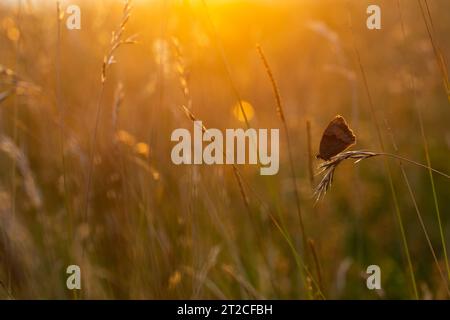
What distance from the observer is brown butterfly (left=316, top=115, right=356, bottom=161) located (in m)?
0.91

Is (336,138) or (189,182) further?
(189,182)

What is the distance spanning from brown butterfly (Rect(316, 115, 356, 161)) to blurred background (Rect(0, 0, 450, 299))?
0.20 metres

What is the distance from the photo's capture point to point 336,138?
3.06 feet

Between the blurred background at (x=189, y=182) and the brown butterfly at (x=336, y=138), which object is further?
the blurred background at (x=189, y=182)

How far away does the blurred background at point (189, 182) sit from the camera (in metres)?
1.55

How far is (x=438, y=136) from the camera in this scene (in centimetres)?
296

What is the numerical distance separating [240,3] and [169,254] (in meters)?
3.43

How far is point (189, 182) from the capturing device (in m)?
1.47

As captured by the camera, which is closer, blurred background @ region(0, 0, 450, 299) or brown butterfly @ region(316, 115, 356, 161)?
brown butterfly @ region(316, 115, 356, 161)

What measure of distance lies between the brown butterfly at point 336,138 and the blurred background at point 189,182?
20 cm

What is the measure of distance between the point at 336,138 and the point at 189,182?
23.7 inches

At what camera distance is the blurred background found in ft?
5.07
